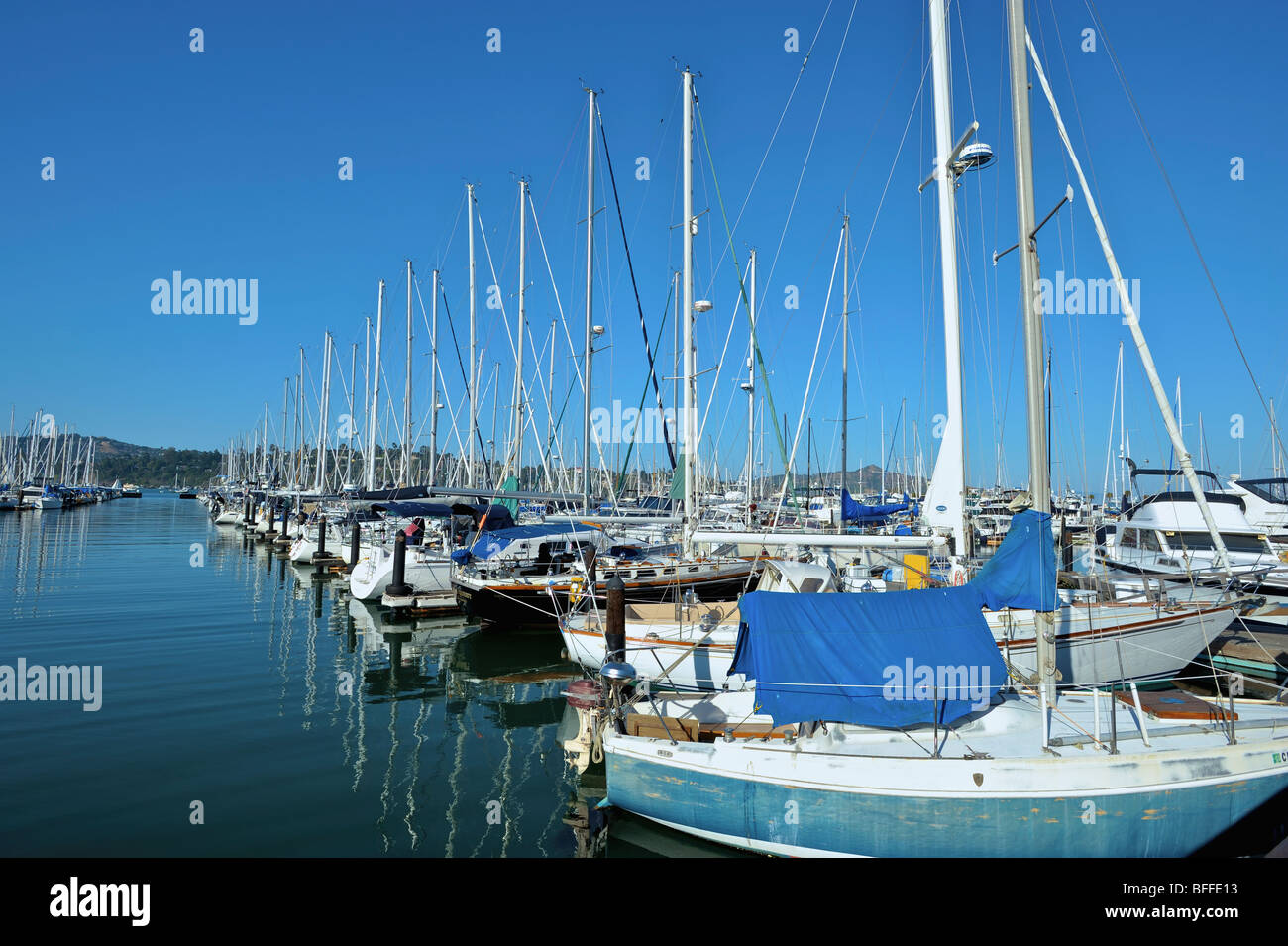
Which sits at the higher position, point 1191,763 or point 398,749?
point 1191,763

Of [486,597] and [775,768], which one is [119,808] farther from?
[486,597]

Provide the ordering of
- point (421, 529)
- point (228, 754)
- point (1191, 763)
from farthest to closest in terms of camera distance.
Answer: point (421, 529) < point (228, 754) < point (1191, 763)

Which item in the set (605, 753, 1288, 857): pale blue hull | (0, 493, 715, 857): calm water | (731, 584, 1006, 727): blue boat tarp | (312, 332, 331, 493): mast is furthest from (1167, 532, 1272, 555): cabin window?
(312, 332, 331, 493): mast

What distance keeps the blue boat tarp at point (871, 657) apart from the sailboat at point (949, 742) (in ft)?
0.07

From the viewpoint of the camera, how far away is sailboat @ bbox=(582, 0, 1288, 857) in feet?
26.7

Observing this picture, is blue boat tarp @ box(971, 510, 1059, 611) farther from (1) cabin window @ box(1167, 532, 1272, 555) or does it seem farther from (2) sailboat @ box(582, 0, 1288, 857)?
(1) cabin window @ box(1167, 532, 1272, 555)

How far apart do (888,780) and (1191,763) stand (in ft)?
12.3

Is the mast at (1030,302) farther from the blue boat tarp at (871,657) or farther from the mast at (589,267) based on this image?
the mast at (589,267)

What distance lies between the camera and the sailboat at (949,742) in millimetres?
8133

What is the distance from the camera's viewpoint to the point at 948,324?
44.6ft

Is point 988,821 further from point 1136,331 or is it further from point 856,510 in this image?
point 856,510

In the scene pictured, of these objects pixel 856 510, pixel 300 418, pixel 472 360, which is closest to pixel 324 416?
pixel 300 418
